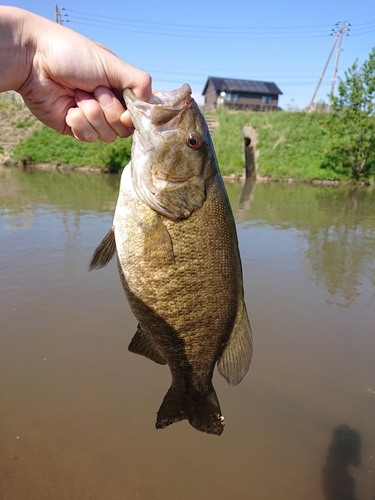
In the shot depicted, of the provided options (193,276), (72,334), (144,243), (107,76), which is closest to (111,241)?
(144,243)

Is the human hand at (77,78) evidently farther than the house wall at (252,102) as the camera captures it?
No

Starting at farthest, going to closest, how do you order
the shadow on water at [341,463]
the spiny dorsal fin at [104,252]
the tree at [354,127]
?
the tree at [354,127], the shadow on water at [341,463], the spiny dorsal fin at [104,252]

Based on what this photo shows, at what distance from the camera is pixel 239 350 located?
7.07 ft

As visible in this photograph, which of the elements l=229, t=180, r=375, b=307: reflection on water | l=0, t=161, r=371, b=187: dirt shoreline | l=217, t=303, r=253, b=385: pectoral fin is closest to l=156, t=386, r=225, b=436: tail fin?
l=217, t=303, r=253, b=385: pectoral fin

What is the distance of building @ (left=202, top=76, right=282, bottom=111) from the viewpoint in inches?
1986

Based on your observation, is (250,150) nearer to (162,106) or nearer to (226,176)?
(226,176)

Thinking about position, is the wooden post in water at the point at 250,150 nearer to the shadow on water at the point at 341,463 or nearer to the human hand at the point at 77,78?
the shadow on water at the point at 341,463

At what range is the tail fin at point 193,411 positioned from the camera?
7.20 ft

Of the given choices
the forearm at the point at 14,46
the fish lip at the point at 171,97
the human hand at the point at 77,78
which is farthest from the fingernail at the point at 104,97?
the forearm at the point at 14,46

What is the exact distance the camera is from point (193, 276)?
197 cm

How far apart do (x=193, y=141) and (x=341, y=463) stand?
3268 mm

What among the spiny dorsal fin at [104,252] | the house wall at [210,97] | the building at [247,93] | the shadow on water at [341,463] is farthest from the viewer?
the house wall at [210,97]

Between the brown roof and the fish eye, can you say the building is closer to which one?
the brown roof

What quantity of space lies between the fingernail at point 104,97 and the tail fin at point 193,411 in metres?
1.74
